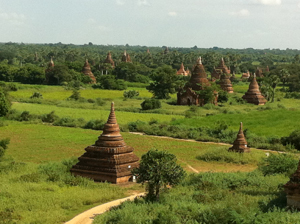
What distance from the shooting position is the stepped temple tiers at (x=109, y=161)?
24.5 meters

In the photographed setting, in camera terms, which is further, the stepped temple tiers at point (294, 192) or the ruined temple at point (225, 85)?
the ruined temple at point (225, 85)

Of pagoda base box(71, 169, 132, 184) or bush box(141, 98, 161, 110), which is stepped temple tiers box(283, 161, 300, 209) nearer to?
pagoda base box(71, 169, 132, 184)

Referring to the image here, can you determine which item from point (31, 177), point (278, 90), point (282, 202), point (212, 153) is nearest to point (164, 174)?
point (282, 202)

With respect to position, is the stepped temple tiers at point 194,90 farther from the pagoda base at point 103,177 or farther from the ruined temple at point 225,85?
the pagoda base at point 103,177

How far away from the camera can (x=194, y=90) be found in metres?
59.7

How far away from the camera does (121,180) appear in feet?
80.1

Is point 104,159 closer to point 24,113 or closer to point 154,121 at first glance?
point 154,121

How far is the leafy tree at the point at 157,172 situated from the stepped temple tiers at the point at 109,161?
369 centimetres

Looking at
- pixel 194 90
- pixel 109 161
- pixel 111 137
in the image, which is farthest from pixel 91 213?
pixel 194 90

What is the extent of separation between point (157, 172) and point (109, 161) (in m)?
5.03

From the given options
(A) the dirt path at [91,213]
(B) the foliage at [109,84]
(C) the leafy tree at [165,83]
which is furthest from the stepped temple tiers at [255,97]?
(A) the dirt path at [91,213]

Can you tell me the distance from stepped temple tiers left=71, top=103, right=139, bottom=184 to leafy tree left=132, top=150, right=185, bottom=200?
3689 mm

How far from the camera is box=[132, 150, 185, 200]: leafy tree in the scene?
66.0 feet

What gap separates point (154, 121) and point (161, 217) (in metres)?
28.4
